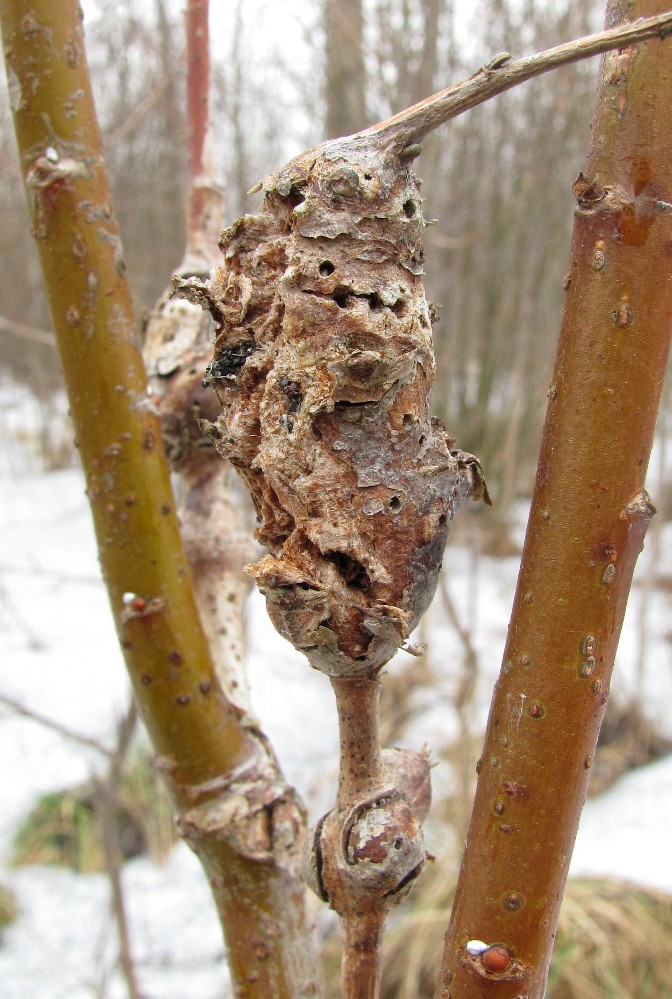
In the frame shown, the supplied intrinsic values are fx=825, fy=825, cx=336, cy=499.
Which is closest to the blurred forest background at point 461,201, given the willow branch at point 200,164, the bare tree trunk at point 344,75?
the bare tree trunk at point 344,75

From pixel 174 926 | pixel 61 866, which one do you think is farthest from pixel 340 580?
pixel 61 866

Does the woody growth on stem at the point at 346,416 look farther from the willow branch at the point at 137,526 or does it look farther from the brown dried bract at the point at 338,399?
the willow branch at the point at 137,526

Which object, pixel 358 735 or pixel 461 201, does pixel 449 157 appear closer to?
pixel 461 201

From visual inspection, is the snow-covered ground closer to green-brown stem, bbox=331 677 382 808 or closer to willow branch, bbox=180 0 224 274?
willow branch, bbox=180 0 224 274

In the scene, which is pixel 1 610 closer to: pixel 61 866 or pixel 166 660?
pixel 61 866

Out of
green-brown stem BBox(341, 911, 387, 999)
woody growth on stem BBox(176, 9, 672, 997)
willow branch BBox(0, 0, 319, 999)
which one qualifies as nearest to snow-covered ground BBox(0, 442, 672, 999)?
willow branch BBox(0, 0, 319, 999)

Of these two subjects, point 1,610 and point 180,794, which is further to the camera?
point 1,610
